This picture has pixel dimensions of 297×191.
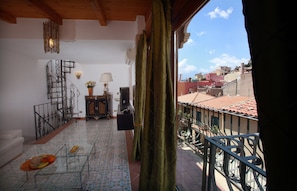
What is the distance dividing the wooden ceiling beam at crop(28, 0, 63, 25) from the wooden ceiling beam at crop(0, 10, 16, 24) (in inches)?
27.5

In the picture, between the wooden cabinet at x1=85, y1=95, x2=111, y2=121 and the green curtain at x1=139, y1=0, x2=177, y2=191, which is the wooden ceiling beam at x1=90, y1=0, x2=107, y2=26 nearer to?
the green curtain at x1=139, y1=0, x2=177, y2=191

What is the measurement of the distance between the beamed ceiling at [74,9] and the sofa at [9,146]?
207 centimetres

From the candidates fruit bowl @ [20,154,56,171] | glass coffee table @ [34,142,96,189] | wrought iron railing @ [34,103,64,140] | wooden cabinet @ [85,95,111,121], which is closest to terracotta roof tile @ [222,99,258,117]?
glass coffee table @ [34,142,96,189]

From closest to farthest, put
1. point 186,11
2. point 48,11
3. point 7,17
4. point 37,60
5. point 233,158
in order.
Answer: point 186,11 → point 233,158 → point 48,11 → point 7,17 → point 37,60

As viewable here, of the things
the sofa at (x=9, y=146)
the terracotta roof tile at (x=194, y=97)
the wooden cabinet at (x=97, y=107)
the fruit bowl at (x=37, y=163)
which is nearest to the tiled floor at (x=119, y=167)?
the sofa at (x=9, y=146)

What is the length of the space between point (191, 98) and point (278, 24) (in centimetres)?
163

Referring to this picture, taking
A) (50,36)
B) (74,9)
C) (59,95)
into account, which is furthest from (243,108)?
(59,95)

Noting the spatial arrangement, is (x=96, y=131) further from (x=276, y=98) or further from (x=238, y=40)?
(x=276, y=98)

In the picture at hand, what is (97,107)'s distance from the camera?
6215 millimetres

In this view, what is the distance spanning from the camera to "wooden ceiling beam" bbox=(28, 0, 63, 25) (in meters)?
2.28

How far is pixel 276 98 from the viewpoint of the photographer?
1.22 ft

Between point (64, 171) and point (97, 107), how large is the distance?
13.8 ft

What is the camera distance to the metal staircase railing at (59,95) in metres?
5.99

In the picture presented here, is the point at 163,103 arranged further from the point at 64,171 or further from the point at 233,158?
the point at 64,171
